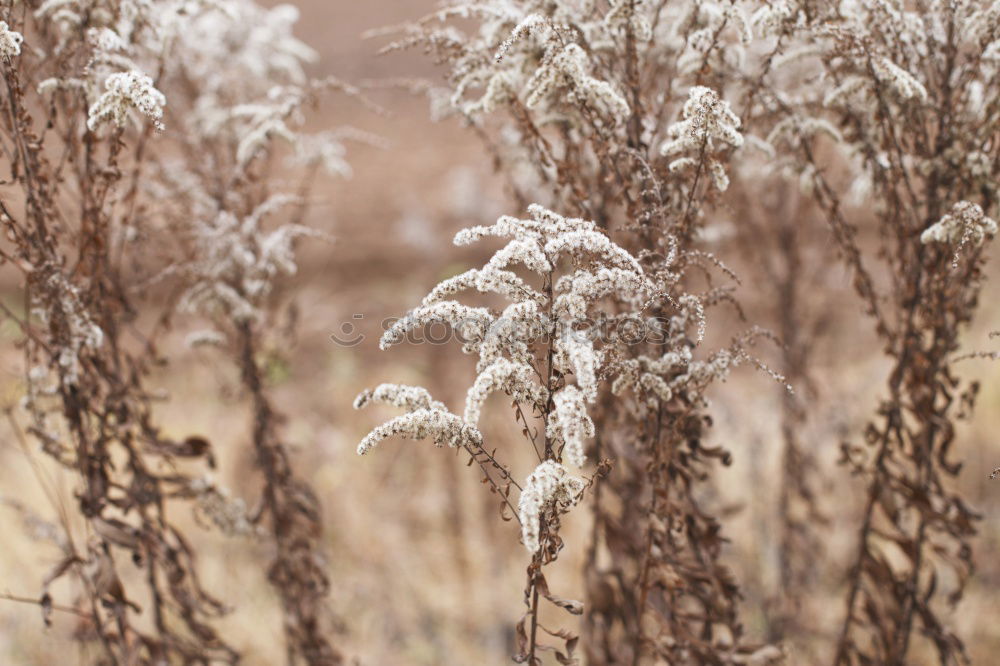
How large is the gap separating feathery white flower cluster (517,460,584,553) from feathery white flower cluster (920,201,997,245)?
1.14 meters

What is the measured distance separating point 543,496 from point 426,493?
4.29 metres

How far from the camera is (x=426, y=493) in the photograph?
18.8 ft

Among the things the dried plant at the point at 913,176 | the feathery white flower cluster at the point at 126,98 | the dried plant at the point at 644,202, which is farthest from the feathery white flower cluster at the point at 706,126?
the feathery white flower cluster at the point at 126,98

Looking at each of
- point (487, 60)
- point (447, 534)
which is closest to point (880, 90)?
point (487, 60)

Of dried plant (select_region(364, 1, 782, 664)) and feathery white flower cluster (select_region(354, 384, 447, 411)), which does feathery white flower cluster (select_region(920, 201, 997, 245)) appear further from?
feathery white flower cluster (select_region(354, 384, 447, 411))

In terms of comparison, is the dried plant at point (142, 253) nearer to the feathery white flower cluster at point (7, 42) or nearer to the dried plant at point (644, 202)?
the feathery white flower cluster at point (7, 42)

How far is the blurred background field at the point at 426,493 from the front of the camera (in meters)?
4.19

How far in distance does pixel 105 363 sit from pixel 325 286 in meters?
6.36

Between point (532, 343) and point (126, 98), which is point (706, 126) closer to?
point (532, 343)

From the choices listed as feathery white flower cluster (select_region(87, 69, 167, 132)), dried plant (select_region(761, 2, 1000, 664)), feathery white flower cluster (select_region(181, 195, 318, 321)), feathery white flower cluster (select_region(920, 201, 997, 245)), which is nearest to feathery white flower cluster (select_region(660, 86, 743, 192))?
dried plant (select_region(761, 2, 1000, 664))

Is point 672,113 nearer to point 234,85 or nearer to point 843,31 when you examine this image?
point 843,31

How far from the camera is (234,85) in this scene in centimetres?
337

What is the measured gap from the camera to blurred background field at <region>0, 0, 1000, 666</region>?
165 inches

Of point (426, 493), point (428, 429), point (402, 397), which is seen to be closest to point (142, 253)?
point (402, 397)
